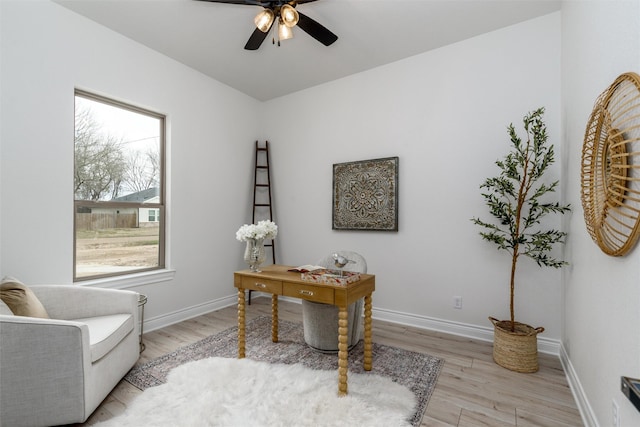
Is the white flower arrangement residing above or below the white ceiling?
below

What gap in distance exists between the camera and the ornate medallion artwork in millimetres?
3367

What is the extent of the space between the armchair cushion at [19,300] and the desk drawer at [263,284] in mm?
1322

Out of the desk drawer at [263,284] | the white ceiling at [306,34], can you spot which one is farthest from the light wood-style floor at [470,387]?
the white ceiling at [306,34]

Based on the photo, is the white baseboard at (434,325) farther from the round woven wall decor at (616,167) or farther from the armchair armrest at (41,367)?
the armchair armrest at (41,367)

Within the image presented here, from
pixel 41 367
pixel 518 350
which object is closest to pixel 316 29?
pixel 41 367

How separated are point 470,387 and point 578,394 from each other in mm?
627

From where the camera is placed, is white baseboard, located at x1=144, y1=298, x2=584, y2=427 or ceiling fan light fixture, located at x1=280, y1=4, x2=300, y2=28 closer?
white baseboard, located at x1=144, y1=298, x2=584, y2=427

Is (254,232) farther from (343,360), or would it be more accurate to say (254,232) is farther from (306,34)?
(306,34)

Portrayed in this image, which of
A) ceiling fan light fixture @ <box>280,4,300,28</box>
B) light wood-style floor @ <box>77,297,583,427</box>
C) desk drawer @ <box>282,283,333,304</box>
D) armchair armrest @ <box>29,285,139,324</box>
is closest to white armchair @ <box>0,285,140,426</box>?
light wood-style floor @ <box>77,297,583,427</box>

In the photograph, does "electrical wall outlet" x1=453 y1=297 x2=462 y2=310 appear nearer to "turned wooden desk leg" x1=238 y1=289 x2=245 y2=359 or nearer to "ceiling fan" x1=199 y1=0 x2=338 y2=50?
"turned wooden desk leg" x1=238 y1=289 x2=245 y2=359

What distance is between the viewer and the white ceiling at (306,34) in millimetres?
2531

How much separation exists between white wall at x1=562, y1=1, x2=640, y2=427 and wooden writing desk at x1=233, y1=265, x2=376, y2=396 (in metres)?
1.30

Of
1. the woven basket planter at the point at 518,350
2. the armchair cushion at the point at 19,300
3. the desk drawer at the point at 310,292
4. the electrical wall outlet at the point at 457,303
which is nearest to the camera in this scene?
the armchair cushion at the point at 19,300

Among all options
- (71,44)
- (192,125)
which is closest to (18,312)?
(71,44)
